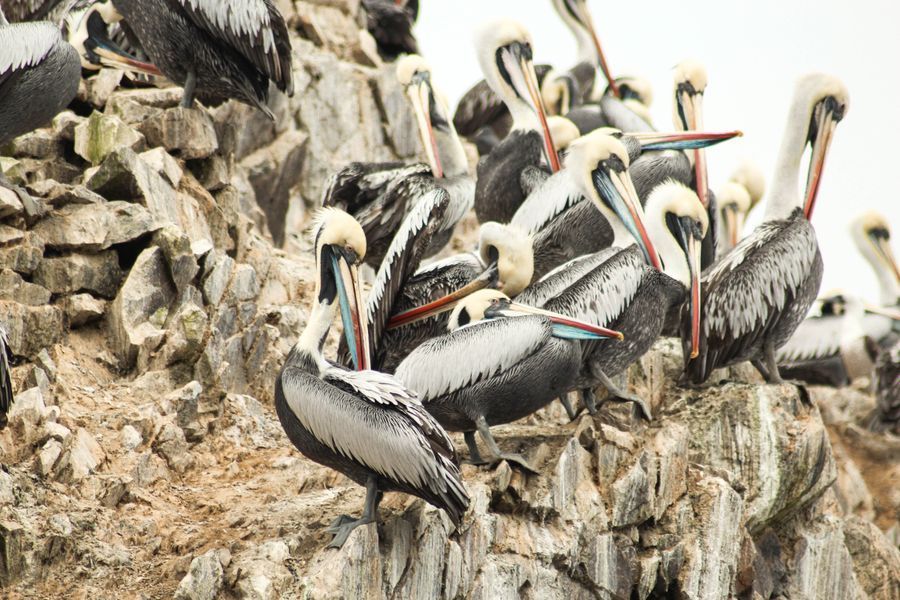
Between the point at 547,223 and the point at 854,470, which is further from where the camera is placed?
the point at 854,470

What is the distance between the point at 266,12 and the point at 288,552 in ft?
14.3

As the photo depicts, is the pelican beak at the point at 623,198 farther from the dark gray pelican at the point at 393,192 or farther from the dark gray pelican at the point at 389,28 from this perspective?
the dark gray pelican at the point at 389,28

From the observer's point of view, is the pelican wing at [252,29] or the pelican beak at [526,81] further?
the pelican beak at [526,81]

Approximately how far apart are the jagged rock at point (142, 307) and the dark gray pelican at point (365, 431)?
1678mm

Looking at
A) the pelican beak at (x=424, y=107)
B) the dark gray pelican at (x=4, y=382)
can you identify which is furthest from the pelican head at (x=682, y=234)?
the dark gray pelican at (x=4, y=382)

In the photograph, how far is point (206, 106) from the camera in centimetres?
959

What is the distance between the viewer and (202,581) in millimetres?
5309

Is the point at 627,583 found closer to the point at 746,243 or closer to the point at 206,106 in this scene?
the point at 746,243

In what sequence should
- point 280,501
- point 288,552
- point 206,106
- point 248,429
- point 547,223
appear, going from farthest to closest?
point 206,106 < point 547,223 < point 248,429 < point 280,501 < point 288,552

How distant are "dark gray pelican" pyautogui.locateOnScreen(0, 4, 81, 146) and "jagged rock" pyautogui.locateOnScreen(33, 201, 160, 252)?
54cm

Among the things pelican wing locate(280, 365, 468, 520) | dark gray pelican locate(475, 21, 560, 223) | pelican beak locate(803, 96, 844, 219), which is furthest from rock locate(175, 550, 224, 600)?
pelican beak locate(803, 96, 844, 219)

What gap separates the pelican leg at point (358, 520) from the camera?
5441 mm

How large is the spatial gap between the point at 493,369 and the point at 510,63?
4.17m

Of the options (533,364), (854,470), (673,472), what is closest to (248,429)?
(533,364)
